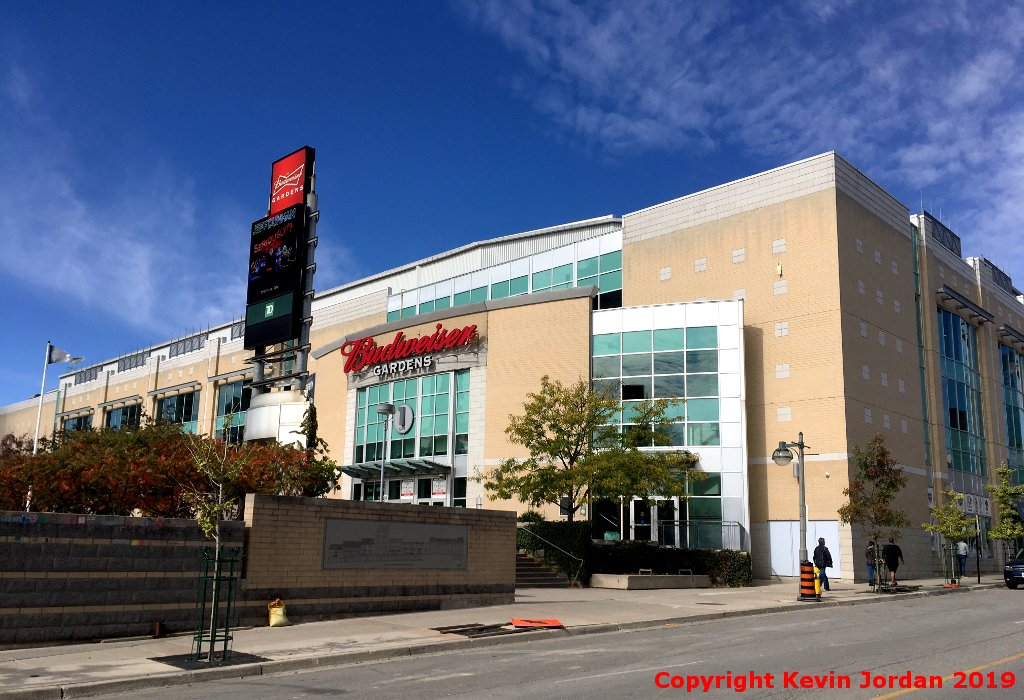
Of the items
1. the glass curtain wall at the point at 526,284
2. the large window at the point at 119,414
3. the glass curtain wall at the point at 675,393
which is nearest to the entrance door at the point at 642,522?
the glass curtain wall at the point at 675,393

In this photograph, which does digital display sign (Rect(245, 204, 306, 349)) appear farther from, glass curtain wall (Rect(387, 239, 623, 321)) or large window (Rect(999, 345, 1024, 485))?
large window (Rect(999, 345, 1024, 485))

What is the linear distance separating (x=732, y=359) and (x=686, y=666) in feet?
82.1

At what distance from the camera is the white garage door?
34.2m

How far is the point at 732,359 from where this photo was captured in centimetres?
3538

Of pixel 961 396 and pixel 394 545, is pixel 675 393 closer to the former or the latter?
pixel 394 545

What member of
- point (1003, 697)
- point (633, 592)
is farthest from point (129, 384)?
point (1003, 697)

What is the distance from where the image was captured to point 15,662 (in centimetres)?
1191

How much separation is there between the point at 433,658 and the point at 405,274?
44829mm

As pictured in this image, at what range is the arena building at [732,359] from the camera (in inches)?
1382

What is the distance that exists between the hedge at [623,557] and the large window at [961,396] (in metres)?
19.2

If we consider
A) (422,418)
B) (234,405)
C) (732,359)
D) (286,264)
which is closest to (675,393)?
(732,359)

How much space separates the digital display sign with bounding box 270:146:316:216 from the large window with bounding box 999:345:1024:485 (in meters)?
42.4

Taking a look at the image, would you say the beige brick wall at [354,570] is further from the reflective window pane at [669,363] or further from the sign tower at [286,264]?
the sign tower at [286,264]

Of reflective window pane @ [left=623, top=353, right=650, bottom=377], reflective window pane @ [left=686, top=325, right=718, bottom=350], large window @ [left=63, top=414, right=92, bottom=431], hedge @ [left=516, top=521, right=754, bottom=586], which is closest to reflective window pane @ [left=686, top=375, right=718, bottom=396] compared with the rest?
reflective window pane @ [left=686, top=325, right=718, bottom=350]
